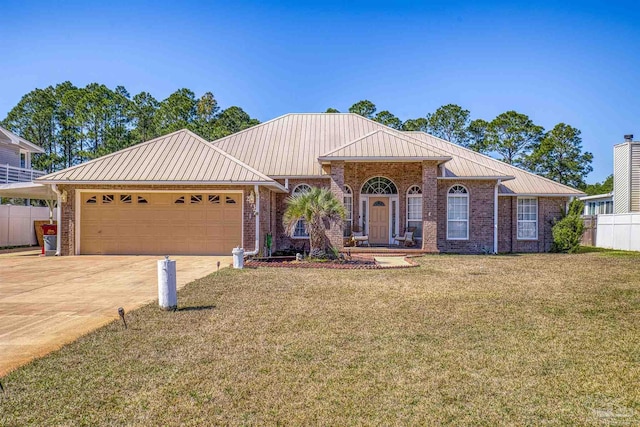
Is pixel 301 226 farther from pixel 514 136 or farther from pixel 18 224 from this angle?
pixel 514 136

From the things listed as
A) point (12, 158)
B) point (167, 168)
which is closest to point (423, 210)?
point (167, 168)

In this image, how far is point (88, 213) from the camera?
1672cm

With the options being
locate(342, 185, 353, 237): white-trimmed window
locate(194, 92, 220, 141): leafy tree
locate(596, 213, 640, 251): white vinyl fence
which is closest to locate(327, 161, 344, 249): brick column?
locate(342, 185, 353, 237): white-trimmed window

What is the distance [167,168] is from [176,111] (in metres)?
24.2

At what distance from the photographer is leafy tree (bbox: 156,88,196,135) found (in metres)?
38.2

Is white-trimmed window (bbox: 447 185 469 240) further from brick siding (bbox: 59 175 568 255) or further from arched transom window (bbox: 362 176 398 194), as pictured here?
arched transom window (bbox: 362 176 398 194)

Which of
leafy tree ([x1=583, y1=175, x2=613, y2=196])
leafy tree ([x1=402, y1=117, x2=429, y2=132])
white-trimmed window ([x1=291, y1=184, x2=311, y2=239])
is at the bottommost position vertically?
white-trimmed window ([x1=291, y1=184, x2=311, y2=239])

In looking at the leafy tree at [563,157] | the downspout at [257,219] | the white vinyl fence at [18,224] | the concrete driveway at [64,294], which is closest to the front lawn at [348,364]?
the concrete driveway at [64,294]

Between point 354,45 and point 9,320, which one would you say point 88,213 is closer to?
point 9,320

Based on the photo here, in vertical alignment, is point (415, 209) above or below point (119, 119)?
below

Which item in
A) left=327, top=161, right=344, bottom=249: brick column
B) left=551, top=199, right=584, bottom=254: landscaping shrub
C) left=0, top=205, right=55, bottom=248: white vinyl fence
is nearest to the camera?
left=327, top=161, right=344, bottom=249: brick column

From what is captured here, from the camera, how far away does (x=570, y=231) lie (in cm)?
1922

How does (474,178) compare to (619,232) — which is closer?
(474,178)

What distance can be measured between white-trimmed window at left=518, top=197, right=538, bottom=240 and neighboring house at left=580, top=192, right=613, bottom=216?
429 inches
